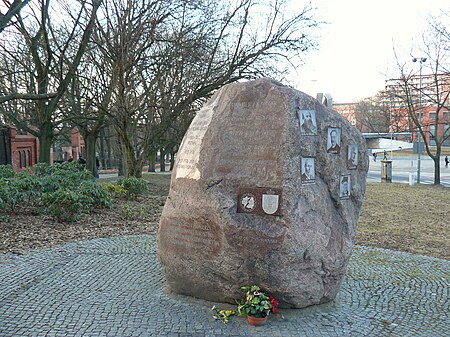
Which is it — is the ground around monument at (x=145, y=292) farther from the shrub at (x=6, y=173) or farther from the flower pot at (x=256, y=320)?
the shrub at (x=6, y=173)

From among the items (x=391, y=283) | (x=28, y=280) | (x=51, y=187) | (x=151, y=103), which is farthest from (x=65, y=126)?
(x=391, y=283)

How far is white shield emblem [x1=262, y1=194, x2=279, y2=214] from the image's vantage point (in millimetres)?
4848

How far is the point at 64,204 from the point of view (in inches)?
407

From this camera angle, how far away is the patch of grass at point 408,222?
30.3 feet

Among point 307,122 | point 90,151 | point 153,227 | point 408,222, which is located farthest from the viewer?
point 90,151

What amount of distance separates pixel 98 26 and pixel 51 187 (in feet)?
23.4

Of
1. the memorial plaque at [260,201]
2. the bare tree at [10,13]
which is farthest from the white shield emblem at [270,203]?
the bare tree at [10,13]

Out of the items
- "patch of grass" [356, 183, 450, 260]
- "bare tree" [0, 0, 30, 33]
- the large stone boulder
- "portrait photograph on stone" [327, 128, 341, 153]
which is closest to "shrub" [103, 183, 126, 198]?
"bare tree" [0, 0, 30, 33]

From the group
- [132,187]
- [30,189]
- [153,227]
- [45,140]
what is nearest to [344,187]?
[153,227]

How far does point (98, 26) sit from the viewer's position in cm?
1611

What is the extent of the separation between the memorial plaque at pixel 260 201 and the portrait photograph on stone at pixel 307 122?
2.66 feet

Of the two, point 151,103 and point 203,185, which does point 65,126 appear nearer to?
point 151,103

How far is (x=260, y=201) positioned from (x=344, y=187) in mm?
1287

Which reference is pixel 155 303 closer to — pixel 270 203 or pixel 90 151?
pixel 270 203
